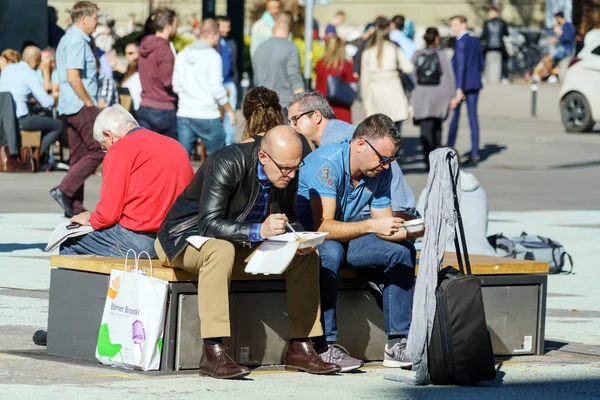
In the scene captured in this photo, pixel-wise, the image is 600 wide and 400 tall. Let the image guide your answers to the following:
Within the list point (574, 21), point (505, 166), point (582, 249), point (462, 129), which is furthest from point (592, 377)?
point (574, 21)

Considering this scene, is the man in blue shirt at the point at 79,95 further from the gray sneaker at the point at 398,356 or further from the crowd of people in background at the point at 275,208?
the gray sneaker at the point at 398,356

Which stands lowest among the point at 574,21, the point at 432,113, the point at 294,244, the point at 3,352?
the point at 3,352

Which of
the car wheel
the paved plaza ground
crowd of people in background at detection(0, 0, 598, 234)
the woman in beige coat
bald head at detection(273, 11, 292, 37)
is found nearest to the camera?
the paved plaza ground

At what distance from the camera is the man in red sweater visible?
14344 mm

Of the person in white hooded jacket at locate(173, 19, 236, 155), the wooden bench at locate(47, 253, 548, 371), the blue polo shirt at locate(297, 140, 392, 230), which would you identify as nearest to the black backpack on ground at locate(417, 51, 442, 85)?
the person in white hooded jacket at locate(173, 19, 236, 155)

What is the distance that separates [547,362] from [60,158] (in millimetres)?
12232

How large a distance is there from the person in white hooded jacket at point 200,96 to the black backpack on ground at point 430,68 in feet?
15.9

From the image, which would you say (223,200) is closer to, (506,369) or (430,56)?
(506,369)

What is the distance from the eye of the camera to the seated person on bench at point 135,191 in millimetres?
7277

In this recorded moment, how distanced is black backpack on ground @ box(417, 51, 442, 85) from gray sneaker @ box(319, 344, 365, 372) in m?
11.9

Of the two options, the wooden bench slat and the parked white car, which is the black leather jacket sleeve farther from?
the parked white car

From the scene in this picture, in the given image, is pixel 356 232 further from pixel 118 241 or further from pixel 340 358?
pixel 118 241

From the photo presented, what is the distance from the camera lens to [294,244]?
6418 millimetres

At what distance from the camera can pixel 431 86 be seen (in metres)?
18.6
